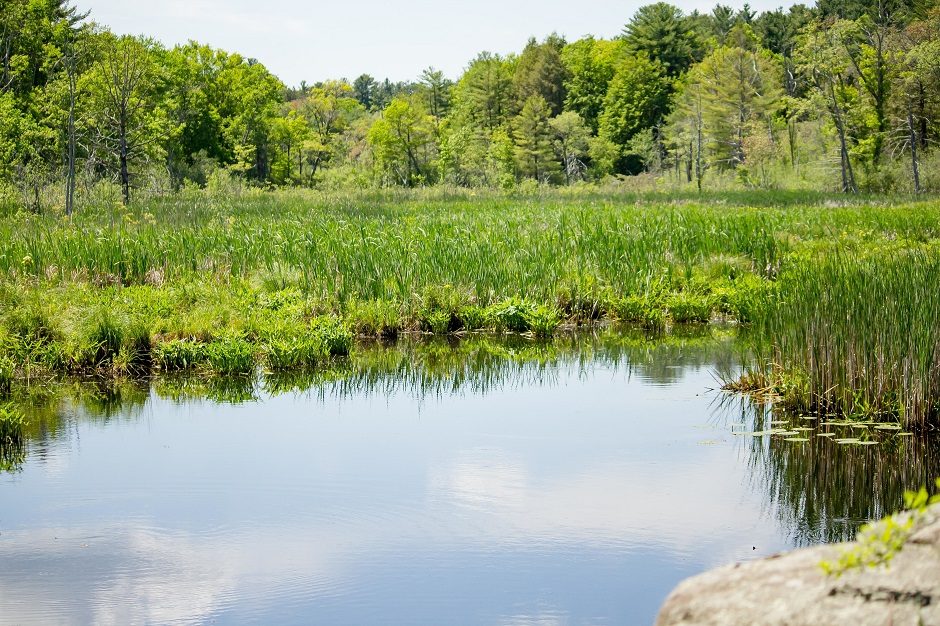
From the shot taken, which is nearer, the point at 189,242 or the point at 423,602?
the point at 423,602

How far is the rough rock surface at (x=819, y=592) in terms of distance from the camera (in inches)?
103

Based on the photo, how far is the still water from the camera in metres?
5.80

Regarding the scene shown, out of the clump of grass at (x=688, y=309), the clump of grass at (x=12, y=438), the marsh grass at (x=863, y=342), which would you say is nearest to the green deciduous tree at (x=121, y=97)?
→ the clump of grass at (x=688, y=309)

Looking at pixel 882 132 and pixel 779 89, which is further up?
pixel 779 89

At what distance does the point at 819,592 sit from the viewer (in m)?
2.72

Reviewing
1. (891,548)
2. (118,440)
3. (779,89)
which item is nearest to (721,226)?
(118,440)

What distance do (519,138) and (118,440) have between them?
80.4 m

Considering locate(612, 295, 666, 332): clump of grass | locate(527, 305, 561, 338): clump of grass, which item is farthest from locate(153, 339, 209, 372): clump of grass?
locate(612, 295, 666, 332): clump of grass

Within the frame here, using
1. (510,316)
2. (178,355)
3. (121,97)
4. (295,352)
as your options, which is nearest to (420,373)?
(295,352)

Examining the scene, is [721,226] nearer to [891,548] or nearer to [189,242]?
[189,242]

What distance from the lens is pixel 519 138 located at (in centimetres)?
8781

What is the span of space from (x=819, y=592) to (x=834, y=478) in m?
5.42

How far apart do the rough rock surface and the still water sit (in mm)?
2621

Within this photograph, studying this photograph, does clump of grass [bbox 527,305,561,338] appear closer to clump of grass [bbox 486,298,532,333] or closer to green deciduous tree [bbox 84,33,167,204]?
clump of grass [bbox 486,298,532,333]
